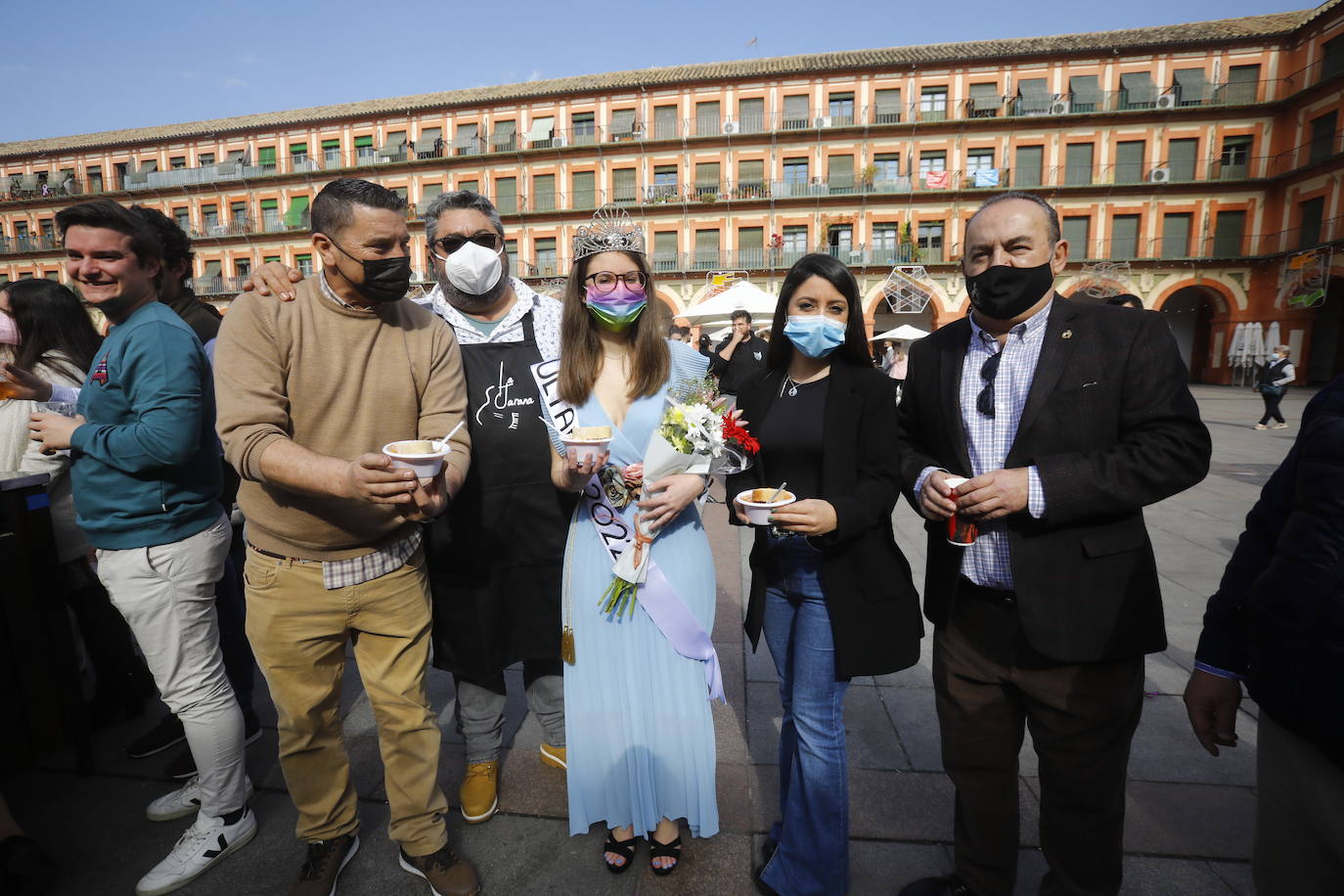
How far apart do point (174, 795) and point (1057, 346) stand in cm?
374

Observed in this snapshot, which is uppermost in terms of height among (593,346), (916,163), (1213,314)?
(916,163)


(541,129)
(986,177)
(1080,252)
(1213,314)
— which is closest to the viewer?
(1080,252)

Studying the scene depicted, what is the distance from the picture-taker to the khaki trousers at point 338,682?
2021 millimetres

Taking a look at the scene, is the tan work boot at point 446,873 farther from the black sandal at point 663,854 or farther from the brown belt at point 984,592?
the brown belt at point 984,592

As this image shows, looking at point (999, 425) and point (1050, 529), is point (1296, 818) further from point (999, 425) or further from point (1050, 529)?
point (999, 425)

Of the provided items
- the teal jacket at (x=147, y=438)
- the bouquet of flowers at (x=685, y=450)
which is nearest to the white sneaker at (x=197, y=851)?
the teal jacket at (x=147, y=438)

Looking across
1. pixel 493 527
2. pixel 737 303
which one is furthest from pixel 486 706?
pixel 737 303

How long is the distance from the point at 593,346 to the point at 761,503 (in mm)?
900

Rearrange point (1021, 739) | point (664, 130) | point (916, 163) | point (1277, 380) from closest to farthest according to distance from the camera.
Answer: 1. point (1021, 739)
2. point (1277, 380)
3. point (916, 163)
4. point (664, 130)

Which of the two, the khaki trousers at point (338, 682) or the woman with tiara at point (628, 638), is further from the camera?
the woman with tiara at point (628, 638)

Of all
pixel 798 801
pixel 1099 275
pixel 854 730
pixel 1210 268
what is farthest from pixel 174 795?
pixel 1210 268

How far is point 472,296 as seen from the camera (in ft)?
8.51

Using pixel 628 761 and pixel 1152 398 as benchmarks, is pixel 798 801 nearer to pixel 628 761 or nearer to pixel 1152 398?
pixel 628 761

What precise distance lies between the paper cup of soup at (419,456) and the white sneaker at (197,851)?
1806 millimetres
